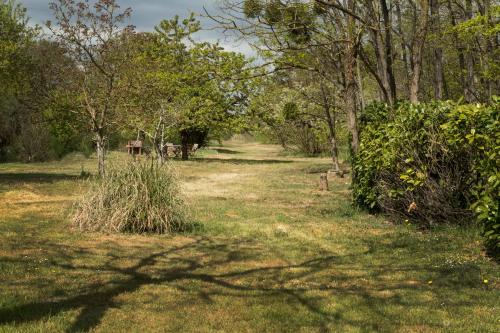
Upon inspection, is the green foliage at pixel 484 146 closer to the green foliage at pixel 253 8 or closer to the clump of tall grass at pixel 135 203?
the green foliage at pixel 253 8

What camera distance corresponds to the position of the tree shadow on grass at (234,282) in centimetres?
530

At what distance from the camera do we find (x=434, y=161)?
938cm

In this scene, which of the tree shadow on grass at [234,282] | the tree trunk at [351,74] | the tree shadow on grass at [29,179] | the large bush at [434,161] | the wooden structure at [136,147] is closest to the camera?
the tree shadow on grass at [234,282]

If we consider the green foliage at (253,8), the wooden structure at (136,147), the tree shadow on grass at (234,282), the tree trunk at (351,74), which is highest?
the green foliage at (253,8)

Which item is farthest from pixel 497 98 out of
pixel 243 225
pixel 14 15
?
pixel 14 15

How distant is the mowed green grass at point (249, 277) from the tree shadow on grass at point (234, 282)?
2 centimetres

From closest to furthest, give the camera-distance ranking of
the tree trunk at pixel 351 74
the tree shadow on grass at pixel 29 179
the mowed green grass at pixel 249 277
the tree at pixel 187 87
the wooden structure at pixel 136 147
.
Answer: the mowed green grass at pixel 249 277
the tree trunk at pixel 351 74
the wooden structure at pixel 136 147
the tree shadow on grass at pixel 29 179
the tree at pixel 187 87

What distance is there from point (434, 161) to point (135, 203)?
19.9 ft

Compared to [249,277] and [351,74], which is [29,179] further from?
[249,277]

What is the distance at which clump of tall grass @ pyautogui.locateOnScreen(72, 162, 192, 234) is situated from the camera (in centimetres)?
982

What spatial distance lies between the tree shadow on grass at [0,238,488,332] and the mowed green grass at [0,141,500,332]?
2cm

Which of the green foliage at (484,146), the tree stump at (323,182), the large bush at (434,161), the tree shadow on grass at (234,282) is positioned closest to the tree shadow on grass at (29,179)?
the tree stump at (323,182)

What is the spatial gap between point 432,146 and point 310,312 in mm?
5260

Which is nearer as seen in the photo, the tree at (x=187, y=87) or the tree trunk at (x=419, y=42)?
the tree trunk at (x=419, y=42)
